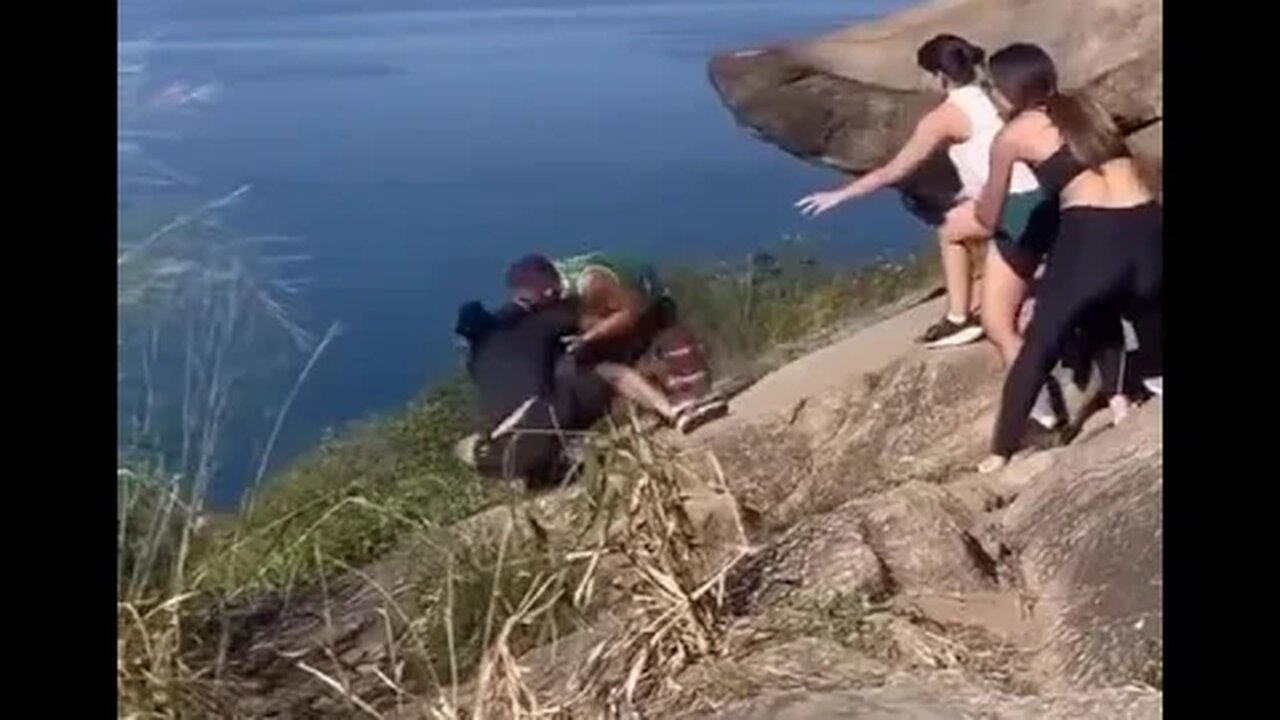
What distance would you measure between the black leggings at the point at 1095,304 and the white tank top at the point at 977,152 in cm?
6

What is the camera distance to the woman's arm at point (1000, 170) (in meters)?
2.81

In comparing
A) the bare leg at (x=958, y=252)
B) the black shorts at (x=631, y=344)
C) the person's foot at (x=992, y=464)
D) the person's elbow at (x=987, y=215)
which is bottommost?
the person's foot at (x=992, y=464)

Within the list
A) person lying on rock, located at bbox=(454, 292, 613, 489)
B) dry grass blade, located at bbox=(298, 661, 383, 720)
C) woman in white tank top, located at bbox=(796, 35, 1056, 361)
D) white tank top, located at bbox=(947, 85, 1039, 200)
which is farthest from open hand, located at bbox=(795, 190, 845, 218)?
dry grass blade, located at bbox=(298, 661, 383, 720)

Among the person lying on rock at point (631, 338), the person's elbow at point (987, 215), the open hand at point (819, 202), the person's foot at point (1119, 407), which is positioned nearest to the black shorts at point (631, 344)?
the person lying on rock at point (631, 338)

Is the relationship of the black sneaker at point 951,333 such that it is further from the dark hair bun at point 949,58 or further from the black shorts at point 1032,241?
the dark hair bun at point 949,58

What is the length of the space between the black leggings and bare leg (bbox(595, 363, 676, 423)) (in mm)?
296

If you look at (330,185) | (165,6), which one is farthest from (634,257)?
(165,6)

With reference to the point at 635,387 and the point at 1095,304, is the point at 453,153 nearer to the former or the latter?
the point at 635,387

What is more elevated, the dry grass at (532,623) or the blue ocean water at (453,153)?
the blue ocean water at (453,153)

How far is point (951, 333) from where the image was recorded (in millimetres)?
2838

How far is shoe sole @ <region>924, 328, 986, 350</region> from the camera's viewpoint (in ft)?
9.29

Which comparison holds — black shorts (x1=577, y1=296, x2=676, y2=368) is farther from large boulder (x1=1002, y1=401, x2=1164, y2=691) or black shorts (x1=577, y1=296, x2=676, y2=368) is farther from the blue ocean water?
large boulder (x1=1002, y1=401, x2=1164, y2=691)

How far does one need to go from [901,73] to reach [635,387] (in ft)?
1.20

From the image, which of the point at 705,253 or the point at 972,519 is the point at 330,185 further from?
the point at 972,519
